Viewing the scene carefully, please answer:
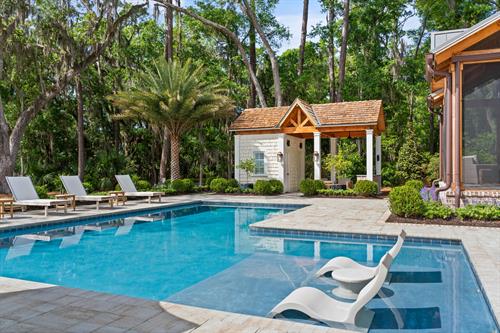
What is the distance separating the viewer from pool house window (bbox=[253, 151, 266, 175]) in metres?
21.2

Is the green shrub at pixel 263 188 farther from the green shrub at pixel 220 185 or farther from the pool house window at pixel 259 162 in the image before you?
the green shrub at pixel 220 185

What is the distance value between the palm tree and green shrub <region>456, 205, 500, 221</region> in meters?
13.2

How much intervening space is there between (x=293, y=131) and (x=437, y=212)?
432 inches

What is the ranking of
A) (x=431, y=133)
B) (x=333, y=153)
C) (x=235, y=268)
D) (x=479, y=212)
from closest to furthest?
(x=235, y=268) → (x=479, y=212) → (x=333, y=153) → (x=431, y=133)

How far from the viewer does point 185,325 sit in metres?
3.83

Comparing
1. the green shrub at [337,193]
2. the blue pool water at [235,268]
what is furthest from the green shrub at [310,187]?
the blue pool water at [235,268]

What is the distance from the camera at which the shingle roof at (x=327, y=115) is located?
19156mm

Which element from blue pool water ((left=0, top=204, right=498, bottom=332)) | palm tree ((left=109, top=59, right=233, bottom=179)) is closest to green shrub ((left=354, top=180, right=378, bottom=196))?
palm tree ((left=109, top=59, right=233, bottom=179))

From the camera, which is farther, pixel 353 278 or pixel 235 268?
pixel 235 268

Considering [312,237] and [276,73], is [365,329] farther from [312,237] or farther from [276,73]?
[276,73]

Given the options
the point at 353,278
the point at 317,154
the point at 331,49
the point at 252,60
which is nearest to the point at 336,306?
the point at 353,278

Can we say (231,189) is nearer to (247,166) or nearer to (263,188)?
(247,166)

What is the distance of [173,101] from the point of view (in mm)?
19703

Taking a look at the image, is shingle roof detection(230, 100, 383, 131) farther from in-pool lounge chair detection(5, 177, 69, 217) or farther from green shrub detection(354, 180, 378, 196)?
in-pool lounge chair detection(5, 177, 69, 217)
